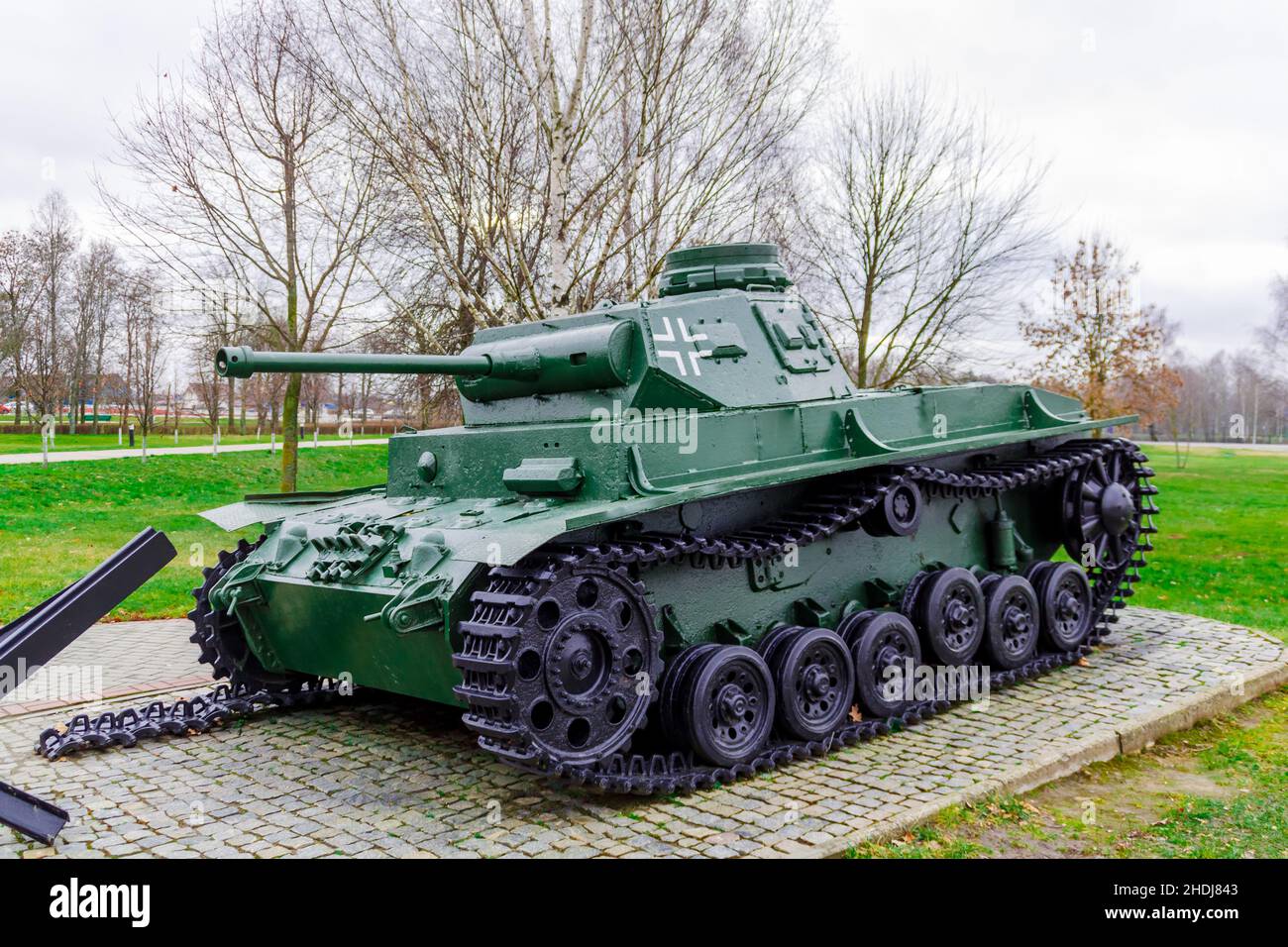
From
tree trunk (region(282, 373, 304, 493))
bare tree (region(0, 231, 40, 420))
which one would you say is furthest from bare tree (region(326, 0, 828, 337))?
bare tree (region(0, 231, 40, 420))

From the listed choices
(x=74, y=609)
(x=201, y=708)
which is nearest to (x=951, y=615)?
(x=201, y=708)

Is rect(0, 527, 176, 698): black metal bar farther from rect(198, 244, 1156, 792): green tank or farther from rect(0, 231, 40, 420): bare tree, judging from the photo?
rect(0, 231, 40, 420): bare tree

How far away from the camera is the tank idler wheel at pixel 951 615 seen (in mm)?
8352

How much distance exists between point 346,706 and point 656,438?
12.5 ft

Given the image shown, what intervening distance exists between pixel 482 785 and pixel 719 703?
1.59 m

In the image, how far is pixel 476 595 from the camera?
574cm

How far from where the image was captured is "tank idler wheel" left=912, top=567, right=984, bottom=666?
27.4 ft

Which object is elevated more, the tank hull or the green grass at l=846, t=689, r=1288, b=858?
the tank hull

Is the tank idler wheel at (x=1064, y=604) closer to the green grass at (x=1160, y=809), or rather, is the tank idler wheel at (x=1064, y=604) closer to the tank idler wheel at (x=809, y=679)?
the green grass at (x=1160, y=809)

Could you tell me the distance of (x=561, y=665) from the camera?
5.77 m

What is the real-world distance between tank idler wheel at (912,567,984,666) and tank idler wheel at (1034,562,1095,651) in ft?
3.63

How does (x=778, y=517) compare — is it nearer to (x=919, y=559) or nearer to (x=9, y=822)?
(x=919, y=559)

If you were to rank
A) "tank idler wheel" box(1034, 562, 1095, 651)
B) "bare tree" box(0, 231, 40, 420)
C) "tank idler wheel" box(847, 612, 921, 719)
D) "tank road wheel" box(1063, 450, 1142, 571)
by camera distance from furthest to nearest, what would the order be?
1. "bare tree" box(0, 231, 40, 420)
2. "tank road wheel" box(1063, 450, 1142, 571)
3. "tank idler wheel" box(1034, 562, 1095, 651)
4. "tank idler wheel" box(847, 612, 921, 719)

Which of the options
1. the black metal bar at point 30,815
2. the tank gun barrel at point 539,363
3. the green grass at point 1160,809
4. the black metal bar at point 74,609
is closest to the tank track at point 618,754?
the green grass at point 1160,809
